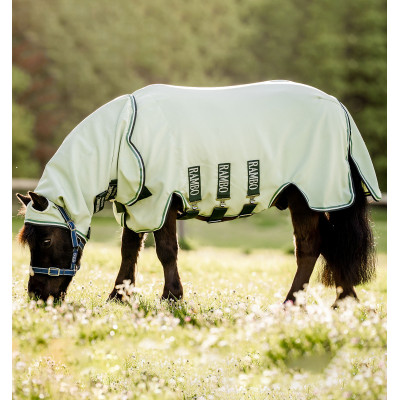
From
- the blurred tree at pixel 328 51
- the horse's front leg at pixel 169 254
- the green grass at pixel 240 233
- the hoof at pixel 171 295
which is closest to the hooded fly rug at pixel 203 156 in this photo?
the horse's front leg at pixel 169 254

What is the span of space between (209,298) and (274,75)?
6550mm

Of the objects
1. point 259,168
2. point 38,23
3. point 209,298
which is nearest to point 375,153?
point 259,168

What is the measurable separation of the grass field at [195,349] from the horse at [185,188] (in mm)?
280

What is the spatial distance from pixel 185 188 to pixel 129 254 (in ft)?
3.02

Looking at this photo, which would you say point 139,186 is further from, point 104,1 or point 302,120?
point 104,1

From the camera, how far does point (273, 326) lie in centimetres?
421

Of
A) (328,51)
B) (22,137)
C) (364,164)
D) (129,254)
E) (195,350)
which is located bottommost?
(195,350)

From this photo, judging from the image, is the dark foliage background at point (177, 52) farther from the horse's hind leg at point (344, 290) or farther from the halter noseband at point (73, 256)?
the halter noseband at point (73, 256)

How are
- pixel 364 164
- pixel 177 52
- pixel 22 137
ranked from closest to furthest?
pixel 364 164 < pixel 22 137 < pixel 177 52

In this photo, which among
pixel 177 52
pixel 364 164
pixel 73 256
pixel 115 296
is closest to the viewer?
pixel 73 256

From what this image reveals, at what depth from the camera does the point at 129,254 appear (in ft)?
17.2

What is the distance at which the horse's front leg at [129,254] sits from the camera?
5227 mm

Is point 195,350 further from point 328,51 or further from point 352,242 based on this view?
point 328,51

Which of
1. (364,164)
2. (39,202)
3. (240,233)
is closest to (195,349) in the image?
(39,202)
